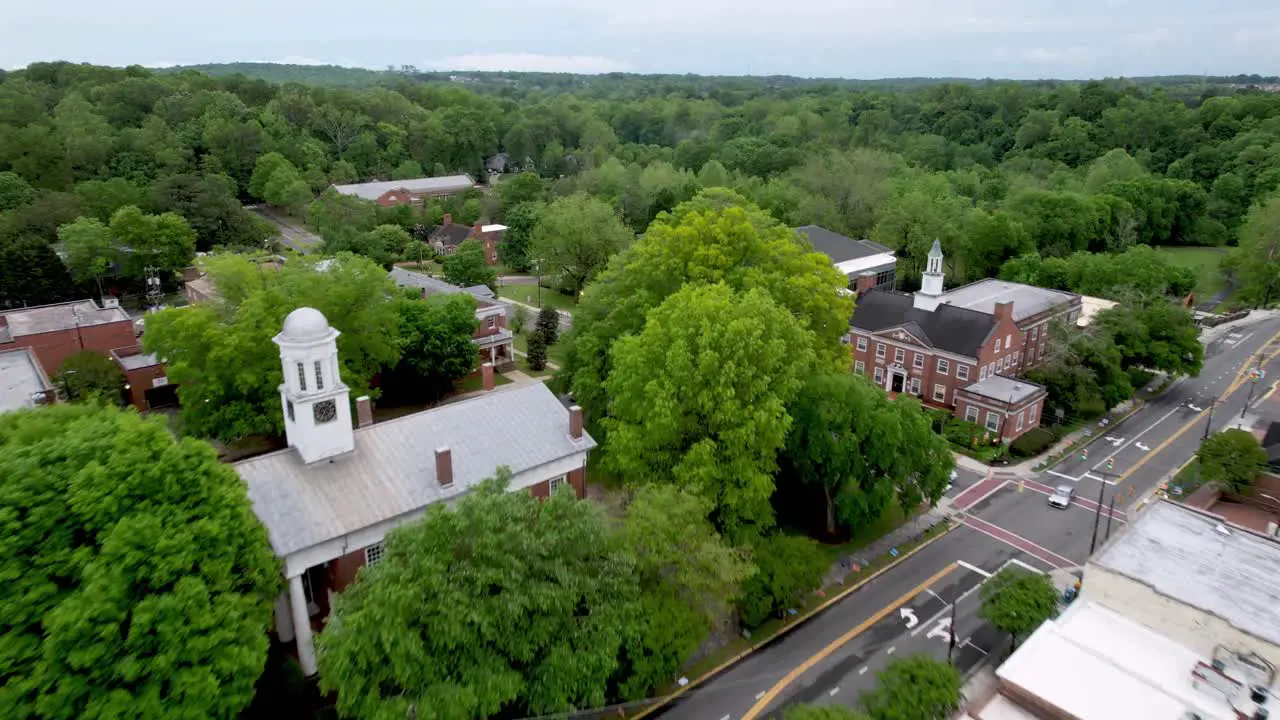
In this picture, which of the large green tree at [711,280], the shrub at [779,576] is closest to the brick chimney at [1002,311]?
the large green tree at [711,280]

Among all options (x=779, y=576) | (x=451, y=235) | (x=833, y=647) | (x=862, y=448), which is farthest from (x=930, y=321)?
(x=451, y=235)

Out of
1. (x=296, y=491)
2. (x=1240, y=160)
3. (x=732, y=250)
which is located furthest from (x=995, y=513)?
(x=1240, y=160)

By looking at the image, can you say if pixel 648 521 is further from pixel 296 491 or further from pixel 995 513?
pixel 995 513

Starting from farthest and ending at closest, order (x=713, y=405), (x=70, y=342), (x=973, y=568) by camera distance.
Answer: (x=70, y=342) < (x=973, y=568) < (x=713, y=405)

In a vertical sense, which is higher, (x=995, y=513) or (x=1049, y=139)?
(x=1049, y=139)

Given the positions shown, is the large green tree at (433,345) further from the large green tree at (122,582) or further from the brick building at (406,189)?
the brick building at (406,189)

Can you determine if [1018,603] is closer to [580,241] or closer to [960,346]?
[960,346]
